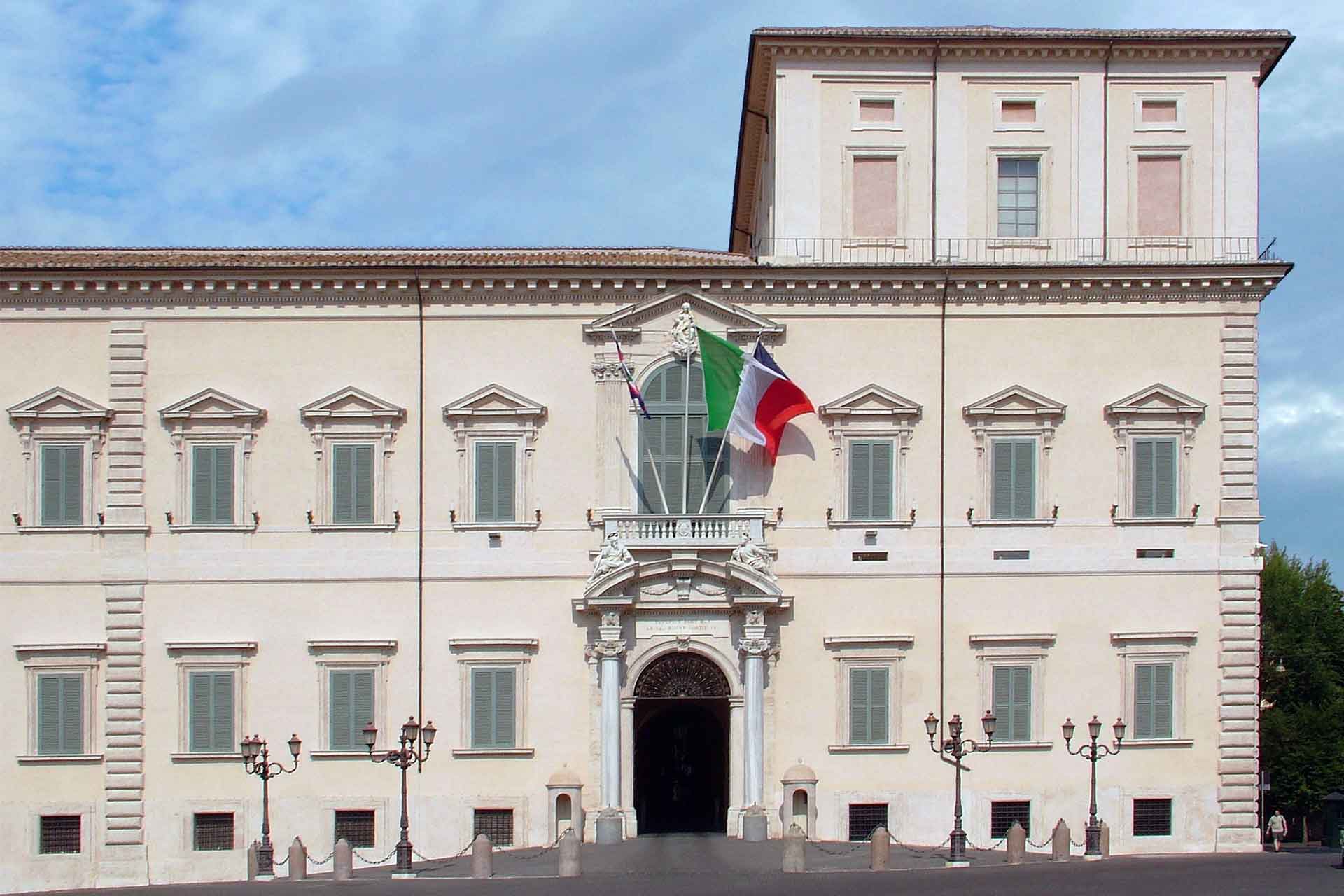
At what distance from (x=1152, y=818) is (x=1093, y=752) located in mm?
2741

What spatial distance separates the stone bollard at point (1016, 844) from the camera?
33031 mm

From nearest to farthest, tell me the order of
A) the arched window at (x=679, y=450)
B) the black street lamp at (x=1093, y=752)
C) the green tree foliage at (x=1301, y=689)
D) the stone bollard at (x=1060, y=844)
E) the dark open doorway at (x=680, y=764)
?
the stone bollard at (x=1060, y=844) < the black street lamp at (x=1093, y=752) < the arched window at (x=679, y=450) < the dark open doorway at (x=680, y=764) < the green tree foliage at (x=1301, y=689)

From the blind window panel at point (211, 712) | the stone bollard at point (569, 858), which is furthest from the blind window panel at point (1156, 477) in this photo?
the blind window panel at point (211, 712)

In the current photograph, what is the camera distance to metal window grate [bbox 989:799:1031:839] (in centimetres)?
3575

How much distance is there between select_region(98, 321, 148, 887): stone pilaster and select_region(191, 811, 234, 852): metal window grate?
1.03 metres

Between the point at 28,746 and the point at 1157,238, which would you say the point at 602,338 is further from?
the point at 28,746

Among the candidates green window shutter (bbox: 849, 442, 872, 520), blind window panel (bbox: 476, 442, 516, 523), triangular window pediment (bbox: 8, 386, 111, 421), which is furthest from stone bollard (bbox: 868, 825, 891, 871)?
triangular window pediment (bbox: 8, 386, 111, 421)

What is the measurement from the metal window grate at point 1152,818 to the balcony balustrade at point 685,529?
949cm

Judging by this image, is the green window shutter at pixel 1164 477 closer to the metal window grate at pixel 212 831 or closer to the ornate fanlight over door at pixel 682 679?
the ornate fanlight over door at pixel 682 679

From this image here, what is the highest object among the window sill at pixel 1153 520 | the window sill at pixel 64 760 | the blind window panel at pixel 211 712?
the window sill at pixel 1153 520

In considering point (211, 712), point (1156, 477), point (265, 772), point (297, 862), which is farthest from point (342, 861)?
point (1156, 477)

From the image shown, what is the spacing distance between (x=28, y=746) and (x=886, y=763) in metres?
17.4

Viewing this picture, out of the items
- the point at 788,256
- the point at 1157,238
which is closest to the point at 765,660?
the point at 788,256

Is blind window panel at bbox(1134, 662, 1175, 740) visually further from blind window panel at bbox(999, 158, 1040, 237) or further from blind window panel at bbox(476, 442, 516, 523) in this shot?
blind window panel at bbox(476, 442, 516, 523)
